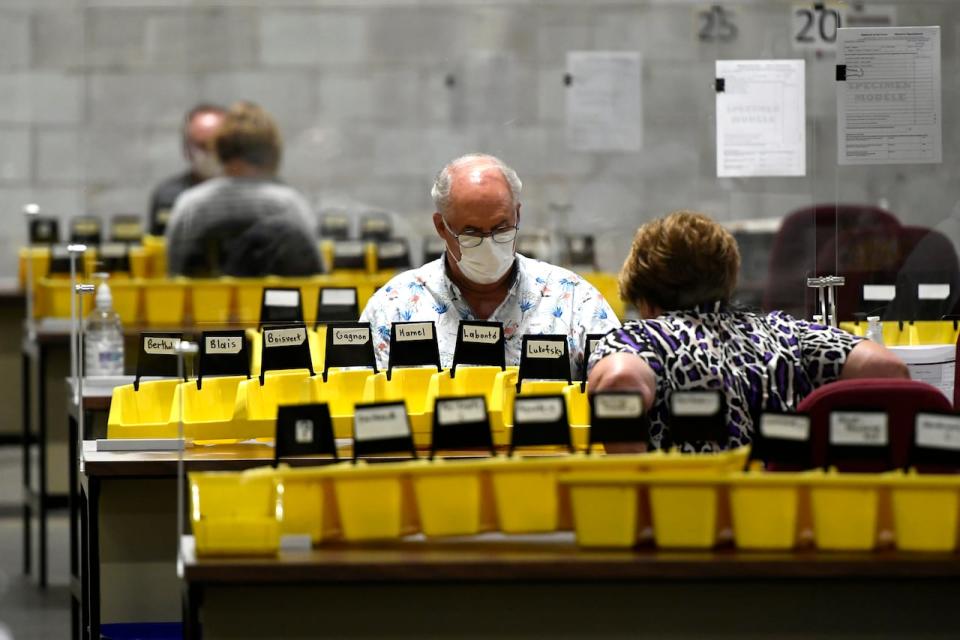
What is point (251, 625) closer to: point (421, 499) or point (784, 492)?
point (421, 499)

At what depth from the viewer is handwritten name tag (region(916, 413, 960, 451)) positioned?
94.7 inches

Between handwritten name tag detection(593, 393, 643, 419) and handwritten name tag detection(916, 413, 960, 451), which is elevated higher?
handwritten name tag detection(593, 393, 643, 419)

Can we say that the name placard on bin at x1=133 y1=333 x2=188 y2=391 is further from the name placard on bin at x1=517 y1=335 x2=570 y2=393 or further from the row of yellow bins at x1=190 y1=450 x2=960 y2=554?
the row of yellow bins at x1=190 y1=450 x2=960 y2=554

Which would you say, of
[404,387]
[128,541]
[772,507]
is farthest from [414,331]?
[772,507]

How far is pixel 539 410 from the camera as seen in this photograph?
2.55m

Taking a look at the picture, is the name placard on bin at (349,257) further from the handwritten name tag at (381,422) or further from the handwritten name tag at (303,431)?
the handwritten name tag at (381,422)

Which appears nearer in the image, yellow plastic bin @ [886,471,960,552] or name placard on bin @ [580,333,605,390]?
yellow plastic bin @ [886,471,960,552]

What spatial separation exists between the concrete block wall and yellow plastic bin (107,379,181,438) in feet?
10.0

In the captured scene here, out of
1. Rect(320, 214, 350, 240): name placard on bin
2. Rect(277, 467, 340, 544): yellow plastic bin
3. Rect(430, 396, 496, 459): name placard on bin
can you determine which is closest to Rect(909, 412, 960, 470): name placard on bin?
Rect(430, 396, 496, 459): name placard on bin

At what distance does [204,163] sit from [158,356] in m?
4.20

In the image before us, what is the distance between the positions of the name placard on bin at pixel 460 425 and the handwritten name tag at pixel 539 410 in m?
0.06

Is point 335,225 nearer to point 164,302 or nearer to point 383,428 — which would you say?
point 164,302

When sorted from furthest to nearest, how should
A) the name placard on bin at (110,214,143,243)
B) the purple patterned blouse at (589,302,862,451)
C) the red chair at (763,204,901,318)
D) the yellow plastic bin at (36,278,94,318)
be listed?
the name placard on bin at (110,214,143,243)
the yellow plastic bin at (36,278,94,318)
the red chair at (763,204,901,318)
the purple patterned blouse at (589,302,862,451)

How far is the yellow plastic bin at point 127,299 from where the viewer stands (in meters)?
6.32
